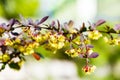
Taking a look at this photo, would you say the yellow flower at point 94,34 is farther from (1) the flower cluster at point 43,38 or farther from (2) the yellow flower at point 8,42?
(2) the yellow flower at point 8,42

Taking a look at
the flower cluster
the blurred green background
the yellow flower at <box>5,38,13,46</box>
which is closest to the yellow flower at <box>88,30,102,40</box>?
the flower cluster

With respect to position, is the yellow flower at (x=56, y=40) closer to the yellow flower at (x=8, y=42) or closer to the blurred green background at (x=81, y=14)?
the yellow flower at (x=8, y=42)

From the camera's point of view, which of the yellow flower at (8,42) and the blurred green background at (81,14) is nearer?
the yellow flower at (8,42)

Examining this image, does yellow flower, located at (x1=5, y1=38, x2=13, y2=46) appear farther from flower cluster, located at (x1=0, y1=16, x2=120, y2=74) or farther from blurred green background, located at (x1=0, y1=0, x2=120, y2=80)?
blurred green background, located at (x1=0, y1=0, x2=120, y2=80)

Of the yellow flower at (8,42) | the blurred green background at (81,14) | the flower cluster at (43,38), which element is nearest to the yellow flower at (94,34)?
the flower cluster at (43,38)

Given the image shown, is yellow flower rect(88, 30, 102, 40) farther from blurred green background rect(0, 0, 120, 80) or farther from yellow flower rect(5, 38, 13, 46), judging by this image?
blurred green background rect(0, 0, 120, 80)

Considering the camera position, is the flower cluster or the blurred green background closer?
the flower cluster

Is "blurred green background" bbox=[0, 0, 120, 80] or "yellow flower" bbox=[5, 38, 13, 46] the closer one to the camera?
"yellow flower" bbox=[5, 38, 13, 46]

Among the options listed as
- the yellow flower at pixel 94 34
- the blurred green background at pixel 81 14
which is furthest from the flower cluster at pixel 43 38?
the blurred green background at pixel 81 14
